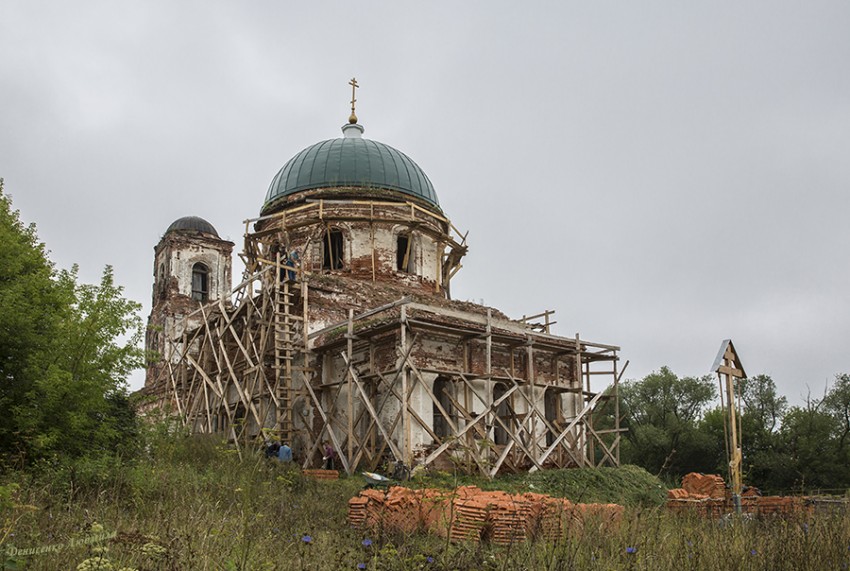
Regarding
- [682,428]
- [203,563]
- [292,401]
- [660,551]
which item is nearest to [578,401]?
[292,401]

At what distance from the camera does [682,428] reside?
32.6 meters

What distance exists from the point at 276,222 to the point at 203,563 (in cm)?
1981

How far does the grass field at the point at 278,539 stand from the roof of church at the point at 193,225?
27.5 m

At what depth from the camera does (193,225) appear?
37062 millimetres

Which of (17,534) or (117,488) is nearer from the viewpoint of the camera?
(17,534)

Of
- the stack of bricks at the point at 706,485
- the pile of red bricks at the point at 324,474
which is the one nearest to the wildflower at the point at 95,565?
the pile of red bricks at the point at 324,474

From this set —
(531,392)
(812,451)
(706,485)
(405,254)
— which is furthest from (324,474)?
(812,451)

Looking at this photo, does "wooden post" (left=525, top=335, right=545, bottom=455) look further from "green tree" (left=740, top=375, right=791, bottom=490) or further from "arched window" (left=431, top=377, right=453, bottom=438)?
"green tree" (left=740, top=375, right=791, bottom=490)

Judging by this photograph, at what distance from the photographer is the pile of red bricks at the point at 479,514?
23.5 feet

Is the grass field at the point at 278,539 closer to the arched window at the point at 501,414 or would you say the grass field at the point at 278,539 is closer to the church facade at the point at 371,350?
the church facade at the point at 371,350

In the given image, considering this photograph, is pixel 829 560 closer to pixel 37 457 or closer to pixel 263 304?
pixel 37 457

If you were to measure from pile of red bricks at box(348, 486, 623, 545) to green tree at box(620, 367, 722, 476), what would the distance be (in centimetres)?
2241

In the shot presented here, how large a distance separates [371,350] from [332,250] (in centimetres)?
678

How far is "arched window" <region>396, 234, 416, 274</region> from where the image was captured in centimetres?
2422
